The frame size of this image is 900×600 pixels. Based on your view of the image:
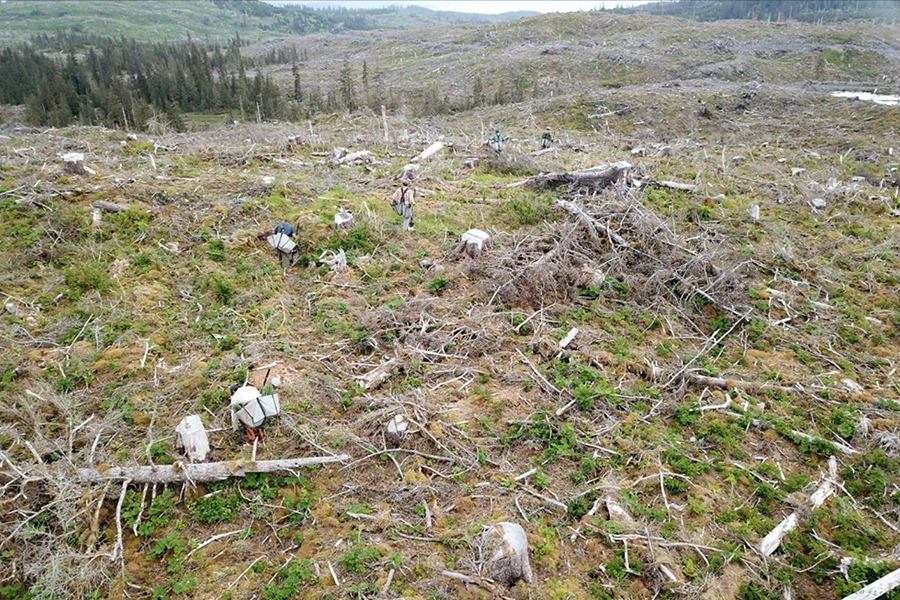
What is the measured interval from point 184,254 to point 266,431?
403 cm

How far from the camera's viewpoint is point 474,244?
7.13 meters

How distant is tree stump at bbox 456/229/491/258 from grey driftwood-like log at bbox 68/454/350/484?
4.15 metres

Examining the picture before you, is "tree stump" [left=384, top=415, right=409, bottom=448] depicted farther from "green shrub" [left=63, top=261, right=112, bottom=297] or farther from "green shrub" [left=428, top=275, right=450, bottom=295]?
"green shrub" [left=63, top=261, right=112, bottom=297]

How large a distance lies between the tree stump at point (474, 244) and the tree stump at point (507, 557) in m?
4.43

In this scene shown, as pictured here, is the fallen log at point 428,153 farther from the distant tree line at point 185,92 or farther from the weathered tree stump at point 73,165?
the distant tree line at point 185,92

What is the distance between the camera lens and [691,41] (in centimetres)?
4769

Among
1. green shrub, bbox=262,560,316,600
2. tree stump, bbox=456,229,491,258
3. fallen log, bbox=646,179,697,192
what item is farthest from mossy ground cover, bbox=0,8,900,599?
fallen log, bbox=646,179,697,192

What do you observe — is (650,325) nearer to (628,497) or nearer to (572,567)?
(628,497)

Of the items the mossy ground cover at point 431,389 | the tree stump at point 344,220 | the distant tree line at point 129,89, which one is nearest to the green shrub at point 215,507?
the mossy ground cover at point 431,389

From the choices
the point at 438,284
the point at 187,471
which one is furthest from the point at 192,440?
the point at 438,284

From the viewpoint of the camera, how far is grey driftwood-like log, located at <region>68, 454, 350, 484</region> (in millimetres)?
3707

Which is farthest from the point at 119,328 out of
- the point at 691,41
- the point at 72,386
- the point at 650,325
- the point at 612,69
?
the point at 691,41

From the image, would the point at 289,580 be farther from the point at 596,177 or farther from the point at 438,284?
the point at 596,177

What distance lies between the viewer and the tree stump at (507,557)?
10.3 ft
